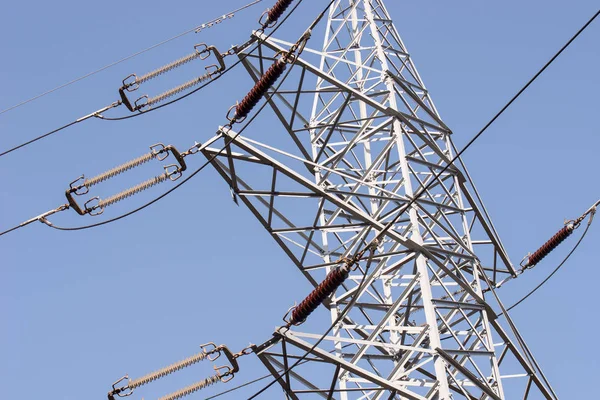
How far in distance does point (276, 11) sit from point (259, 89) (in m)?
3.55

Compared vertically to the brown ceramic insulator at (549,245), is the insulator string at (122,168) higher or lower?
higher

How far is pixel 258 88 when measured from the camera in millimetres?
16391

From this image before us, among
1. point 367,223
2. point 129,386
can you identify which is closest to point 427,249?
point 367,223

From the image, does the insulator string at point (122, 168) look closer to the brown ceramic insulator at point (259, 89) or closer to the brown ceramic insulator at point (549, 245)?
the brown ceramic insulator at point (259, 89)

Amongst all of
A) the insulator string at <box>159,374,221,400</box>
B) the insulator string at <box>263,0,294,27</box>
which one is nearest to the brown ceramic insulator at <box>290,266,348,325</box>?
the insulator string at <box>159,374,221,400</box>

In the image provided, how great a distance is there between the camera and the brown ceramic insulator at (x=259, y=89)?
16.3 metres

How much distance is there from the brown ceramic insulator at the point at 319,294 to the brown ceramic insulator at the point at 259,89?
10.3ft

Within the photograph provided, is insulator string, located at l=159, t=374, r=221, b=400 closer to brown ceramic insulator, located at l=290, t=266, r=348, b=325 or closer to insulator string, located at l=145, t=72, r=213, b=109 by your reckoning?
brown ceramic insulator, located at l=290, t=266, r=348, b=325

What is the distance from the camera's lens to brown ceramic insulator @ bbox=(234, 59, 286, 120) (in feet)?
53.5

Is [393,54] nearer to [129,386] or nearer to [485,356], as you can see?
[485,356]

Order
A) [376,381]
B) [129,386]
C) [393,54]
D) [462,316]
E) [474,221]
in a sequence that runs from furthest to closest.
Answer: [393,54]
[474,221]
[462,316]
[129,386]
[376,381]

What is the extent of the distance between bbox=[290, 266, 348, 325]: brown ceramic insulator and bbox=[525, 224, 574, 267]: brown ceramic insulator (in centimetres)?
694

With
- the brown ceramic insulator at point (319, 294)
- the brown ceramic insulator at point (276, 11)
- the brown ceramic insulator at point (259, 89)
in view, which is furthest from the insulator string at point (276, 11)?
the brown ceramic insulator at point (319, 294)

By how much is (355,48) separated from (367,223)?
5.44 meters
